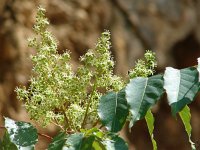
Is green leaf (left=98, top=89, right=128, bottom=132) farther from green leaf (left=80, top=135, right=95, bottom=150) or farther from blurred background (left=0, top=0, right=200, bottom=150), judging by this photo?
blurred background (left=0, top=0, right=200, bottom=150)

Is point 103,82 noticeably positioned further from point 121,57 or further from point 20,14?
point 121,57

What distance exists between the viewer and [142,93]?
3.90 ft

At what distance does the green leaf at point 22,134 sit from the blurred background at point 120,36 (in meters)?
2.48

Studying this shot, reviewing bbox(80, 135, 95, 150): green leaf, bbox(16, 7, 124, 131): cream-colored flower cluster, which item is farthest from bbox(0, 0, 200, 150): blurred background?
bbox(80, 135, 95, 150): green leaf

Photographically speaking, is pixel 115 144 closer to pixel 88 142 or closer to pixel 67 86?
pixel 88 142

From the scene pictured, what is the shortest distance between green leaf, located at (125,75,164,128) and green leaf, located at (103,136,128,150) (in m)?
0.05

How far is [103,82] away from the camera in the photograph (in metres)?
1.26

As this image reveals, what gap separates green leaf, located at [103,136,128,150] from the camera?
1.12 metres

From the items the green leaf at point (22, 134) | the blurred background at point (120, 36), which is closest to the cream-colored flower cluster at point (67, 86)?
the green leaf at point (22, 134)

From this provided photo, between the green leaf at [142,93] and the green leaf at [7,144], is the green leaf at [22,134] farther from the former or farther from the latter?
the green leaf at [142,93]

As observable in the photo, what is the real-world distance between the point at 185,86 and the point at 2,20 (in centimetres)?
308

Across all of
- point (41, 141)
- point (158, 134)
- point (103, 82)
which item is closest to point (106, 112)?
point (103, 82)

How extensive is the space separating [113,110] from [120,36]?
3.58 metres

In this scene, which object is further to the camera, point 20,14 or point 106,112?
point 20,14
